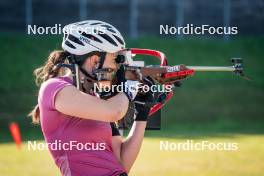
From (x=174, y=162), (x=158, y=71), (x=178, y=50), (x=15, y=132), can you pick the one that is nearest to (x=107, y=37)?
(x=158, y=71)

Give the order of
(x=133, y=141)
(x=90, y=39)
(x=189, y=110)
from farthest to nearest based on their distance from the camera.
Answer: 1. (x=189, y=110)
2. (x=133, y=141)
3. (x=90, y=39)

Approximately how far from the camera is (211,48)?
20984mm

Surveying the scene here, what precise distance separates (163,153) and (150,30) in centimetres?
934

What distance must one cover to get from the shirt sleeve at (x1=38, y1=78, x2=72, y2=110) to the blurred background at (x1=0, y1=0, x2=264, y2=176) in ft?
35.7

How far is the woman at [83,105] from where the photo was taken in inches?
147

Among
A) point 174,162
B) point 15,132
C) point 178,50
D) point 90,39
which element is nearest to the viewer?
point 90,39

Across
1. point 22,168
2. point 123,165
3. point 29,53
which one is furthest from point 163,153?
point 29,53

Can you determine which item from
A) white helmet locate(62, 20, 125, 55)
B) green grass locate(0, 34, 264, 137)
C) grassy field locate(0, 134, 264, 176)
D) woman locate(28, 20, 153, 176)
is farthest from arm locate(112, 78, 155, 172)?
green grass locate(0, 34, 264, 137)

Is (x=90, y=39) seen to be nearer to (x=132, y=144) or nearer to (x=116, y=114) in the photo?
(x=116, y=114)

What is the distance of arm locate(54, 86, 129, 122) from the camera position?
373 centimetres

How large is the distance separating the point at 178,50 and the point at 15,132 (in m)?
7.46

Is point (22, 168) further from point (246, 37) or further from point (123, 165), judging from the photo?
point (246, 37)

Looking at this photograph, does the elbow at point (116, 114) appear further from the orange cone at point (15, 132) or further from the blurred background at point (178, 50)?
the blurred background at point (178, 50)

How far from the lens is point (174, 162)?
1062cm
